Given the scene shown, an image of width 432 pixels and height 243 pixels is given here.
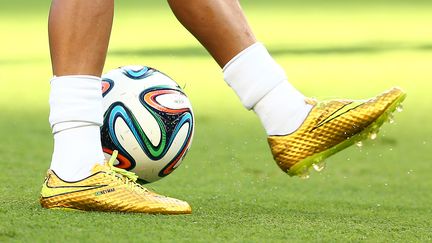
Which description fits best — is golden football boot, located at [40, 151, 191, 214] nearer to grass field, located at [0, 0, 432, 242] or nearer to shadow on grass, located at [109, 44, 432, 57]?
grass field, located at [0, 0, 432, 242]

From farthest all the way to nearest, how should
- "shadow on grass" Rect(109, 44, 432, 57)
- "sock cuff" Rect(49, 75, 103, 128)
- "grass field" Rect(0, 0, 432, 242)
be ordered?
"shadow on grass" Rect(109, 44, 432, 57) → "sock cuff" Rect(49, 75, 103, 128) → "grass field" Rect(0, 0, 432, 242)

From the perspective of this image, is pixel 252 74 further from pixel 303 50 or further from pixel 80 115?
pixel 303 50

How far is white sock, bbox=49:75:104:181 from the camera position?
306cm

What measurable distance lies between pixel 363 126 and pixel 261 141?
2.56 m

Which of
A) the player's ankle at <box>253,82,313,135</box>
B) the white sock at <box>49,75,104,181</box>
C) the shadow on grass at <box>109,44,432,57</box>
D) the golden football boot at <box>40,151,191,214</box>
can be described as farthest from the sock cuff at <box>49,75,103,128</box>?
the shadow on grass at <box>109,44,432,57</box>

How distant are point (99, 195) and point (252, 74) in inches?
23.6

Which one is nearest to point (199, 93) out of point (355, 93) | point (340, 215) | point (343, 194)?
point (355, 93)

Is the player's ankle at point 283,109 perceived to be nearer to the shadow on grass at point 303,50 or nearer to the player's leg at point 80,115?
the player's leg at point 80,115

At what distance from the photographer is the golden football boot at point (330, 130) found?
3.21 metres

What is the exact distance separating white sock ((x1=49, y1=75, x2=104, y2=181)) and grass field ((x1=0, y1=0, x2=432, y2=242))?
0.14m

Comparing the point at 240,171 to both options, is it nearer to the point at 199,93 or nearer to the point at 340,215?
the point at 340,215

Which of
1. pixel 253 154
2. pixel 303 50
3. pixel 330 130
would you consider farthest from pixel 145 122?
pixel 303 50

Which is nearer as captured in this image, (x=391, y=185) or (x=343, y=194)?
(x=343, y=194)

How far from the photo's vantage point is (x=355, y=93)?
7.59 m
